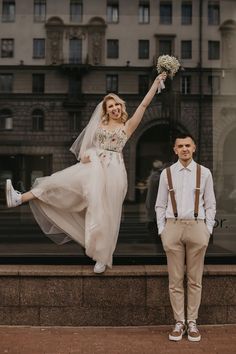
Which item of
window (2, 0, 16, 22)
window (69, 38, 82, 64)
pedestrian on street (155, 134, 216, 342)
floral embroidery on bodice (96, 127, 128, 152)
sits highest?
window (2, 0, 16, 22)

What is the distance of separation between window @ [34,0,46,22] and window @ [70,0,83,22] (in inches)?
15.3

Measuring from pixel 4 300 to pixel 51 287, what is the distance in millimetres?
552

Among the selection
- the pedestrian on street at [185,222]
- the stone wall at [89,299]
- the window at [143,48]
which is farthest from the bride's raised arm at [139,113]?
the stone wall at [89,299]

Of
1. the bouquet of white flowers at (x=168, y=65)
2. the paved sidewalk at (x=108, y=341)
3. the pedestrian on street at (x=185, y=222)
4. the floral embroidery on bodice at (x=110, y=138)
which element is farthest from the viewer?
the bouquet of white flowers at (x=168, y=65)

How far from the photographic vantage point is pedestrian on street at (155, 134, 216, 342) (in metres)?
5.36

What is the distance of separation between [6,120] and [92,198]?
210 centimetres

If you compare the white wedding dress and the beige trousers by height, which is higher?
the white wedding dress

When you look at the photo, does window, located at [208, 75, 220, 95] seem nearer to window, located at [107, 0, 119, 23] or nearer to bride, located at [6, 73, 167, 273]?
bride, located at [6, 73, 167, 273]

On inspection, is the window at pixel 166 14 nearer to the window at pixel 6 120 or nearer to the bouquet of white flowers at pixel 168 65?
the bouquet of white flowers at pixel 168 65

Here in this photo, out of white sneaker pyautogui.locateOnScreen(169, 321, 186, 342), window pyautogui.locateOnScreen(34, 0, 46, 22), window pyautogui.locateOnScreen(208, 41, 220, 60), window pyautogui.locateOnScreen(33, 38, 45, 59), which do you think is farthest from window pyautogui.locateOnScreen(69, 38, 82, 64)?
white sneaker pyautogui.locateOnScreen(169, 321, 186, 342)

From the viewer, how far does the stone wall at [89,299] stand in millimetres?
6148

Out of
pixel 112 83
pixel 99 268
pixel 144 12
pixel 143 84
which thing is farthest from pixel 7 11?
pixel 99 268

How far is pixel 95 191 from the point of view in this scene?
6.19 m

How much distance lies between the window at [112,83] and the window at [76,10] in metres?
0.92
